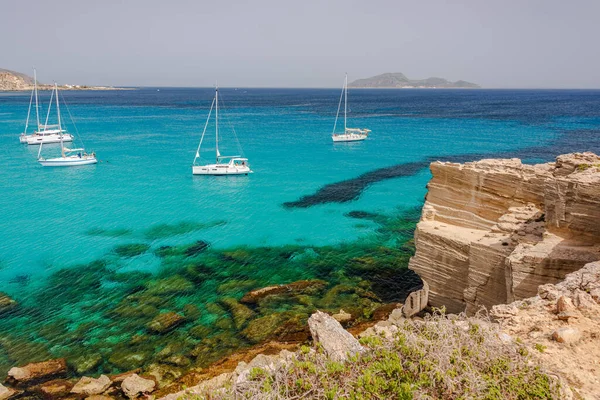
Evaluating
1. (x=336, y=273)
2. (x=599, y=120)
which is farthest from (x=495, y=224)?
(x=599, y=120)

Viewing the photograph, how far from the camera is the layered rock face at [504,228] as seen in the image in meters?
13.6

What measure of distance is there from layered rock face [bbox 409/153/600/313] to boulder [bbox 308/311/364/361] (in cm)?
717

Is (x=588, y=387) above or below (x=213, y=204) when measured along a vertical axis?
above

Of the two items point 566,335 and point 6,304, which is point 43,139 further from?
point 566,335

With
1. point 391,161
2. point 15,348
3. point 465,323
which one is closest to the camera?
point 465,323

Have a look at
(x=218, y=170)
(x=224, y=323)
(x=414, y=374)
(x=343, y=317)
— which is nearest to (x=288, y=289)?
(x=343, y=317)

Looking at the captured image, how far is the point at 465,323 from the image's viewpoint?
9.20m

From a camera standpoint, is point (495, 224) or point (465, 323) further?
point (495, 224)

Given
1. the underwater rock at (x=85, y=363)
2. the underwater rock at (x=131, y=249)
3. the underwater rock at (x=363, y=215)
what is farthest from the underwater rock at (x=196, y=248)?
the underwater rock at (x=363, y=215)

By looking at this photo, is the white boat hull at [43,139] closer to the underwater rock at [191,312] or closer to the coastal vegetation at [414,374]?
the underwater rock at [191,312]

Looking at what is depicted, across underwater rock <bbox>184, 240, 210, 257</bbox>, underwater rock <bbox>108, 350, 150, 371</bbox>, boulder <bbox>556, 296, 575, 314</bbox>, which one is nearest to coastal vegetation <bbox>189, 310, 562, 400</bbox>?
boulder <bbox>556, 296, 575, 314</bbox>

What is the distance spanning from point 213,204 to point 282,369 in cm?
3181

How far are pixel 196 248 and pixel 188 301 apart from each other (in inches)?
277

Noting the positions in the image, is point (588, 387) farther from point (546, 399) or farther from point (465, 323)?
point (465, 323)
